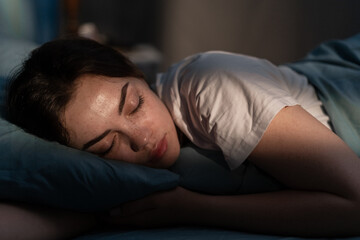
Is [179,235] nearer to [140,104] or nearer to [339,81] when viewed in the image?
[140,104]

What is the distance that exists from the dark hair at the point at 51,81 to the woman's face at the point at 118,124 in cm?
2

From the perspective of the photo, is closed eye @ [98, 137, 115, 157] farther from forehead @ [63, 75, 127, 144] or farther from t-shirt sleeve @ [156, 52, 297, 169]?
t-shirt sleeve @ [156, 52, 297, 169]

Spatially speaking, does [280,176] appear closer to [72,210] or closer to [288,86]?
[288,86]

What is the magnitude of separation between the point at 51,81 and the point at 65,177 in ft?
0.67

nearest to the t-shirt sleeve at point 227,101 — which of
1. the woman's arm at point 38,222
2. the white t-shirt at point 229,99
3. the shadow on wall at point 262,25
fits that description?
the white t-shirt at point 229,99

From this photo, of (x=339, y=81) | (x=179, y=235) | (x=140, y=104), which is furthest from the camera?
(x=339, y=81)

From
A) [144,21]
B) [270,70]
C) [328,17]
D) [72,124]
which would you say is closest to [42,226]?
[72,124]

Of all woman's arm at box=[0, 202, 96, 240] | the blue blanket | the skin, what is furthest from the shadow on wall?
woman's arm at box=[0, 202, 96, 240]

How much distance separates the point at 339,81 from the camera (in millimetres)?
1015

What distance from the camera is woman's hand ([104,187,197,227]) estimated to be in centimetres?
82

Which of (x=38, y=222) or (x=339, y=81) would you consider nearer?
(x=38, y=222)

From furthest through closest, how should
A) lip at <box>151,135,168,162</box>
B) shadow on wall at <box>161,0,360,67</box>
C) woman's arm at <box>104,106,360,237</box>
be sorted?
shadow on wall at <box>161,0,360,67</box> < lip at <box>151,135,168,162</box> < woman's arm at <box>104,106,360,237</box>

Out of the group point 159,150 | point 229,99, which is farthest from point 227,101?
point 159,150

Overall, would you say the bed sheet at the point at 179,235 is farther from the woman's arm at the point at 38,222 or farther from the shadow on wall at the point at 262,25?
the shadow on wall at the point at 262,25
